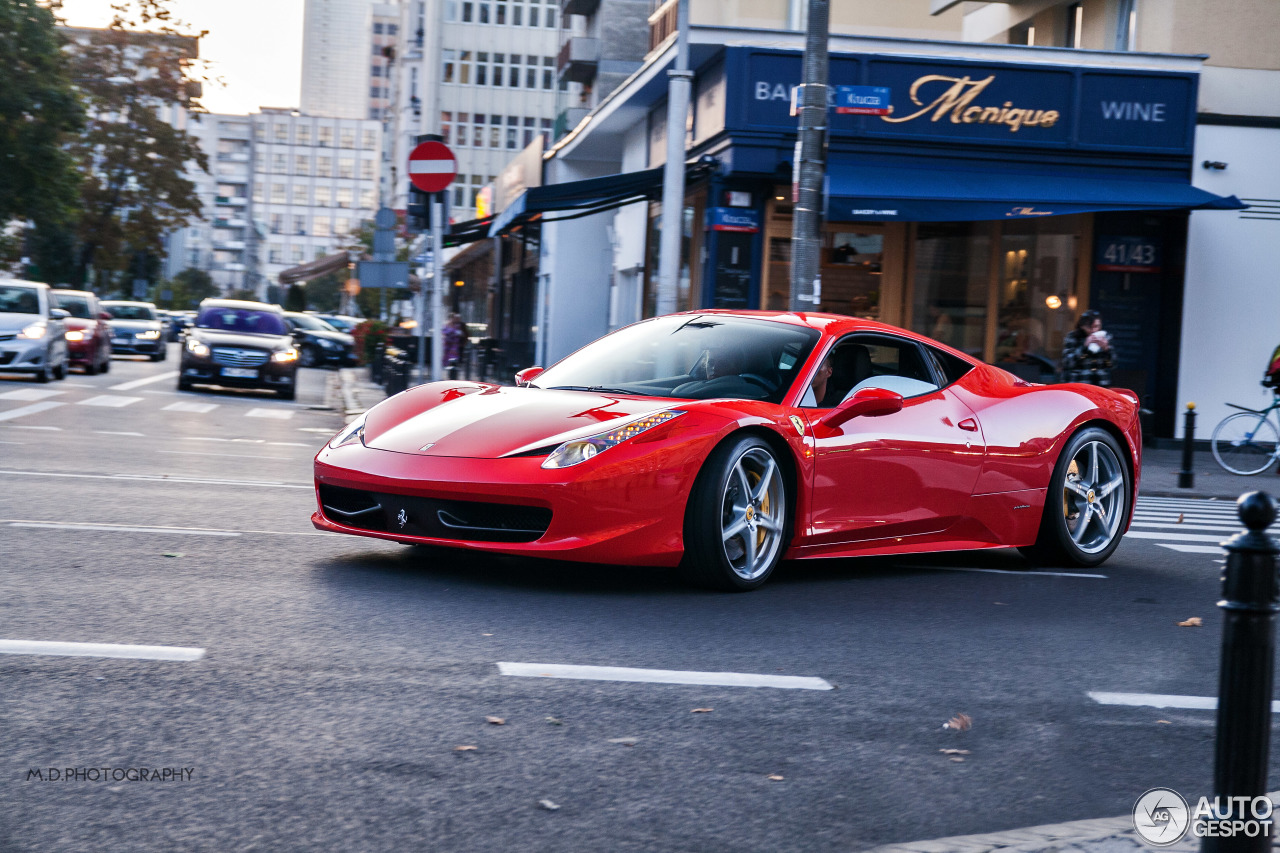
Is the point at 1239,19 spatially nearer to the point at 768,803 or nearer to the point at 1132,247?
the point at 1132,247

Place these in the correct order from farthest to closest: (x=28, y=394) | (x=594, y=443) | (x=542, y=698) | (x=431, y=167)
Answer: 1. (x=28, y=394)
2. (x=431, y=167)
3. (x=594, y=443)
4. (x=542, y=698)

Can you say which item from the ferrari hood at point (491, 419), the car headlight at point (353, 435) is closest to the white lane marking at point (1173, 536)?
the ferrari hood at point (491, 419)

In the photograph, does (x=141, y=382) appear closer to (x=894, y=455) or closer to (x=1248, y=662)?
(x=894, y=455)

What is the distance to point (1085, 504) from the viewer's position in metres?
8.22

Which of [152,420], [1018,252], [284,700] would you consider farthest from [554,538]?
[1018,252]

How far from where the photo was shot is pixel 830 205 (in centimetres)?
1855

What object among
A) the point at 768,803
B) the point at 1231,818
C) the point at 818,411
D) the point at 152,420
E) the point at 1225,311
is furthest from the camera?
the point at 1225,311

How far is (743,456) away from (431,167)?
1121 centimetres

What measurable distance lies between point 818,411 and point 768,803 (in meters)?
3.54

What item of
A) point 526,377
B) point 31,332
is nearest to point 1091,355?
point 526,377

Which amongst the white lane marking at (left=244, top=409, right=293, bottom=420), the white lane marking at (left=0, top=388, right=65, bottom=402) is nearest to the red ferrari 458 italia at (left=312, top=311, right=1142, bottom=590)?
the white lane marking at (left=244, top=409, right=293, bottom=420)

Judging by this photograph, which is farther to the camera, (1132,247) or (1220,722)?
(1132,247)

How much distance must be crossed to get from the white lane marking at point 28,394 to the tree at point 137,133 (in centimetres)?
3250

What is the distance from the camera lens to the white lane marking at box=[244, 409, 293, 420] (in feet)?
61.4
